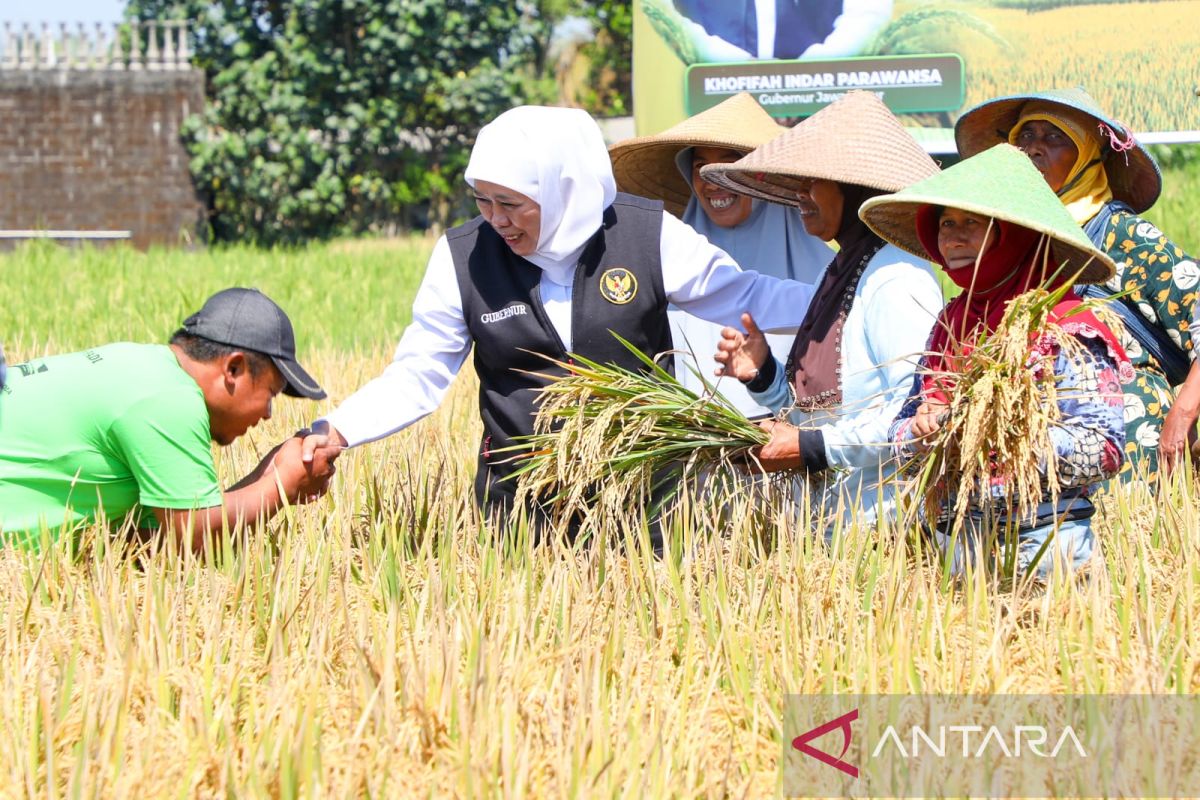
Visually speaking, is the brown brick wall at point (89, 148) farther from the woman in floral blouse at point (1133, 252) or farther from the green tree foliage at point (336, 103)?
the woman in floral blouse at point (1133, 252)

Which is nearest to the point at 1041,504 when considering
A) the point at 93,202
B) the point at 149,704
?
the point at 149,704

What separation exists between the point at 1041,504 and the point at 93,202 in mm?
15075

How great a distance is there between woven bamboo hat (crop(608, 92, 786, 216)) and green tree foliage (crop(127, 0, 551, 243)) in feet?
40.6

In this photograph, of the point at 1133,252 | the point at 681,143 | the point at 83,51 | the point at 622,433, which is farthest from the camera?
the point at 83,51

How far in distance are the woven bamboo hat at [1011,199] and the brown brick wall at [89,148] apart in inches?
567

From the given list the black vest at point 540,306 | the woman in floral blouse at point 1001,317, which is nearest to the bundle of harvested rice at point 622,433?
the black vest at point 540,306

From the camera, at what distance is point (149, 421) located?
2.73 meters

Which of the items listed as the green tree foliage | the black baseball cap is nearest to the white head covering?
the black baseball cap

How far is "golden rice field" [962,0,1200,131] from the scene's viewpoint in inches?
266

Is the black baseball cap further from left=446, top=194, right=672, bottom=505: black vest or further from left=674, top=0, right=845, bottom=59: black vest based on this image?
left=674, top=0, right=845, bottom=59: black vest

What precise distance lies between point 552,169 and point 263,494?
2.99 feet

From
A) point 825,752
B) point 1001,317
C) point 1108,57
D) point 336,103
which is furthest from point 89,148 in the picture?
point 825,752

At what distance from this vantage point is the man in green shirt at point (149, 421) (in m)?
2.76

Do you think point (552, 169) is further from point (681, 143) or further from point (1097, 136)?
point (1097, 136)
